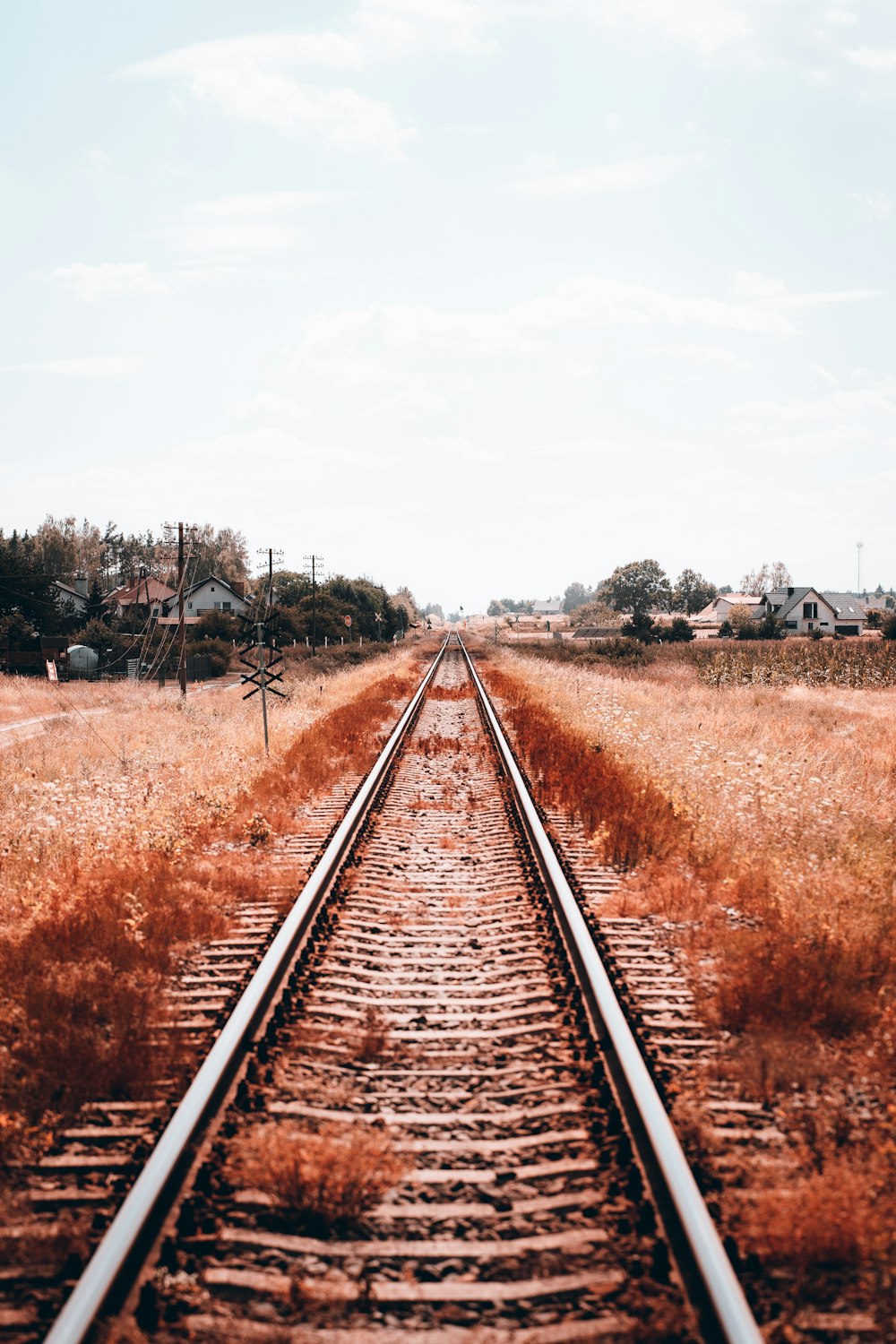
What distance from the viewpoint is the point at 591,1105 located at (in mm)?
3930

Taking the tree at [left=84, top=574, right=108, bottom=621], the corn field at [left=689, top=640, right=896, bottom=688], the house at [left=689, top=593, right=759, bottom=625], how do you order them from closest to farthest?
the corn field at [left=689, top=640, right=896, bottom=688] → the tree at [left=84, top=574, right=108, bottom=621] → the house at [left=689, top=593, right=759, bottom=625]

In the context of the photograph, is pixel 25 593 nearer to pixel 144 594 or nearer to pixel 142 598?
pixel 142 598

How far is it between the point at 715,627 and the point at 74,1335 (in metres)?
119

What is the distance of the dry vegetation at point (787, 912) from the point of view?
331 centimetres

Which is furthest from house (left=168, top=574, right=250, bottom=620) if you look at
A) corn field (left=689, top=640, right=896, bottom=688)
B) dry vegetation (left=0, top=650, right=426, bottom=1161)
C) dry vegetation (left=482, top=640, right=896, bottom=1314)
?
dry vegetation (left=482, top=640, right=896, bottom=1314)

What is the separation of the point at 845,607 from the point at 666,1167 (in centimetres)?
10825

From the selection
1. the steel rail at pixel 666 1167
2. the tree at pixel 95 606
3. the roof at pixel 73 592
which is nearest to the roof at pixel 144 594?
the roof at pixel 73 592

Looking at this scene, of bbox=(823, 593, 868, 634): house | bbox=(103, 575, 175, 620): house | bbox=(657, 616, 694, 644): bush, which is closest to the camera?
bbox=(657, 616, 694, 644): bush

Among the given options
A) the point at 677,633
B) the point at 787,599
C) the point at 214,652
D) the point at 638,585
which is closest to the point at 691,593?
the point at 638,585

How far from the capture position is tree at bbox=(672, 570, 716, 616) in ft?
517

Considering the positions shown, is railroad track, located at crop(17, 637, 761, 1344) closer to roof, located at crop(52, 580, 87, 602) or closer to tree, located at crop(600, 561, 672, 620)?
roof, located at crop(52, 580, 87, 602)

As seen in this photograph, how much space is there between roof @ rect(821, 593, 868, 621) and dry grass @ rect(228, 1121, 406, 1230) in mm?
106455

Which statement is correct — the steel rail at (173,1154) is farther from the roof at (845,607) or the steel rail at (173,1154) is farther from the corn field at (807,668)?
the roof at (845,607)

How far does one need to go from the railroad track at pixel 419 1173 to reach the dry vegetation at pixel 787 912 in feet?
1.57
